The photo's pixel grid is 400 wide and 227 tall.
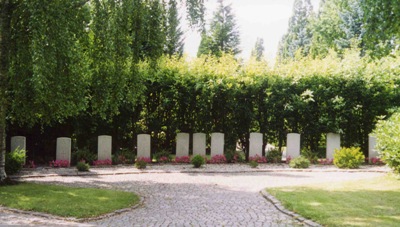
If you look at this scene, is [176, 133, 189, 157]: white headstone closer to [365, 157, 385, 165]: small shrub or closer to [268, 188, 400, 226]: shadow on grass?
[268, 188, 400, 226]: shadow on grass

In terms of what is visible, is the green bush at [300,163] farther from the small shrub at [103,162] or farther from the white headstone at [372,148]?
the small shrub at [103,162]

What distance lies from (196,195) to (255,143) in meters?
8.12

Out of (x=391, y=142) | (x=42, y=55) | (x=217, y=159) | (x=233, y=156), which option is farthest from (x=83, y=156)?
(x=391, y=142)

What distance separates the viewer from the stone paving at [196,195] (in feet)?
25.0

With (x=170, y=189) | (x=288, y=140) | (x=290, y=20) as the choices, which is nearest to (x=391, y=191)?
(x=170, y=189)

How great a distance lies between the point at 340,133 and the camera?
1864cm

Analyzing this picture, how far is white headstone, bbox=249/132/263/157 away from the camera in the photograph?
58.9 feet

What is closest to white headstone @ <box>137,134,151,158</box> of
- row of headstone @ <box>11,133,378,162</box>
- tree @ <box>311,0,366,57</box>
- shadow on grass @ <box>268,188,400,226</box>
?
row of headstone @ <box>11,133,378,162</box>

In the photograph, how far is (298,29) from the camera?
201ft

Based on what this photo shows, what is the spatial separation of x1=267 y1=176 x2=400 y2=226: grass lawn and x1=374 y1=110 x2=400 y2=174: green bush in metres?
0.54

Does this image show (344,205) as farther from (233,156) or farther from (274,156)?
(233,156)

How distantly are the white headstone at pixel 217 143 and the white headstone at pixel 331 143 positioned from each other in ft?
15.5

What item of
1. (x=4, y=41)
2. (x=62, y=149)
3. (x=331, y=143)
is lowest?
(x=62, y=149)

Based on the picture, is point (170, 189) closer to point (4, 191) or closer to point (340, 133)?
point (4, 191)
